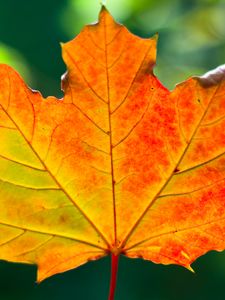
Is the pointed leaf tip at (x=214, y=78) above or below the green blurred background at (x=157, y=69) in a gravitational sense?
above

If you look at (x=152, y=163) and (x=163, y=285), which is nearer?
(x=152, y=163)

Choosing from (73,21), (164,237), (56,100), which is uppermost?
(56,100)

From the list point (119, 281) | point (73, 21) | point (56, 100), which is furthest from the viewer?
point (119, 281)

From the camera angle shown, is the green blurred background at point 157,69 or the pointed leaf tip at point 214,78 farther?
the green blurred background at point 157,69

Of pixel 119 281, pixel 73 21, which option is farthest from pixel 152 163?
pixel 119 281

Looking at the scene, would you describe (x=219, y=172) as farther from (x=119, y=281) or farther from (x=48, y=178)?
(x=119, y=281)

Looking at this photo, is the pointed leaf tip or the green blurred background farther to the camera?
the green blurred background

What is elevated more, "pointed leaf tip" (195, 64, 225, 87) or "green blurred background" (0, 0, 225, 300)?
"pointed leaf tip" (195, 64, 225, 87)

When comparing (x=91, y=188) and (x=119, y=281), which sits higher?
(x=91, y=188)
